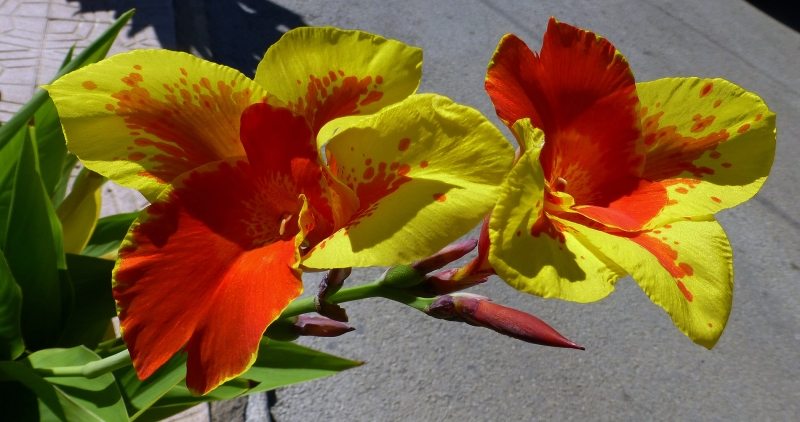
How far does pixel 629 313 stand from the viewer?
265cm

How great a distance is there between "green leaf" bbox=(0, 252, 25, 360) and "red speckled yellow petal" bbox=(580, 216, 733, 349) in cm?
86

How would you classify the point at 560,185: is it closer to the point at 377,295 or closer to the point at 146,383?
the point at 377,295

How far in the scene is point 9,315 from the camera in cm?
93

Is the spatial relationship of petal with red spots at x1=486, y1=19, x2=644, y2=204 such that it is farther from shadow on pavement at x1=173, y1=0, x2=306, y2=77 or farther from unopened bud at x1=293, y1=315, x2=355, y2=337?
shadow on pavement at x1=173, y1=0, x2=306, y2=77

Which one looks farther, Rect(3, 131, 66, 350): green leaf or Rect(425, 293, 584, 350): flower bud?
Rect(3, 131, 66, 350): green leaf

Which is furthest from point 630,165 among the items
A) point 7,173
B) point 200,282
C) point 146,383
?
point 7,173

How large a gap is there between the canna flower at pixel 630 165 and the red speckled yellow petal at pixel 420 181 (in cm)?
5

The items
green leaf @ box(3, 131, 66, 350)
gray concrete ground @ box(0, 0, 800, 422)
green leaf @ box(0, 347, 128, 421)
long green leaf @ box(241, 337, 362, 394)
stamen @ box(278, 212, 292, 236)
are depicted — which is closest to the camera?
stamen @ box(278, 212, 292, 236)

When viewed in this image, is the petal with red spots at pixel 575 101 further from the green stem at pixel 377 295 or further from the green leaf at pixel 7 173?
the green leaf at pixel 7 173

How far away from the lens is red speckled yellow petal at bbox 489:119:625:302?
0.46 meters

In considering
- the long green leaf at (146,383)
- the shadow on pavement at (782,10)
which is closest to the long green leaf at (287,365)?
the long green leaf at (146,383)

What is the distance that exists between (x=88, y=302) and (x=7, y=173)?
28cm

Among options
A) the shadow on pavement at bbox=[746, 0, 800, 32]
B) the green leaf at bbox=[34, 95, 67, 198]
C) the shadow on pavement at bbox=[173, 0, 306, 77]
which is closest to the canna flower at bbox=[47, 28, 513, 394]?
the green leaf at bbox=[34, 95, 67, 198]

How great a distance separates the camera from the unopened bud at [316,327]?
68 cm
